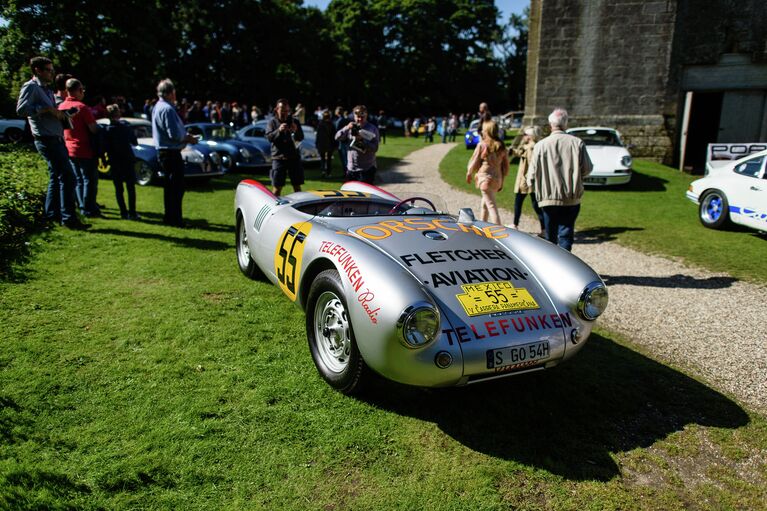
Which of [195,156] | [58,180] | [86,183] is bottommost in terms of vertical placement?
[86,183]

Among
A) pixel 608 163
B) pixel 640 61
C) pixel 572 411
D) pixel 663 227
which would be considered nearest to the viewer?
pixel 572 411

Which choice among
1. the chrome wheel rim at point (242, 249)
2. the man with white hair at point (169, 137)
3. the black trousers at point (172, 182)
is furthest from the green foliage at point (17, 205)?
the chrome wheel rim at point (242, 249)

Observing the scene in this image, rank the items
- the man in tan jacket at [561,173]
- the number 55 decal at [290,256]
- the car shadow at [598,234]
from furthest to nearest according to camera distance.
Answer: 1. the car shadow at [598,234]
2. the man in tan jacket at [561,173]
3. the number 55 decal at [290,256]

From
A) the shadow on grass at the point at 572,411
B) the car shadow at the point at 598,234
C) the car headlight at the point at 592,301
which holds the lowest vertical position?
the shadow on grass at the point at 572,411

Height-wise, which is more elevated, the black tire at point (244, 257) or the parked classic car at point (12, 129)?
the parked classic car at point (12, 129)

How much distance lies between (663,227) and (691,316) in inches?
180

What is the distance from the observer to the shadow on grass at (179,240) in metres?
6.80

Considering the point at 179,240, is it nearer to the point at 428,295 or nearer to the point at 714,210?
the point at 428,295

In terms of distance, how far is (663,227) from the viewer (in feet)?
30.1

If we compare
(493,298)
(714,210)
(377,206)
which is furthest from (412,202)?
(714,210)

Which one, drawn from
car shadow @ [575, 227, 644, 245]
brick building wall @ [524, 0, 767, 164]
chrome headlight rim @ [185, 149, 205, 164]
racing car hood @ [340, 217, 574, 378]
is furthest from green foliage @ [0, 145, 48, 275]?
brick building wall @ [524, 0, 767, 164]

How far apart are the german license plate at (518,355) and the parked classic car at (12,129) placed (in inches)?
855

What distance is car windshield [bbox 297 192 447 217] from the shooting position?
463 cm

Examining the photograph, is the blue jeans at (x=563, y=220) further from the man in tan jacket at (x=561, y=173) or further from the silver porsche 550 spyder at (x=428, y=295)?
the silver porsche 550 spyder at (x=428, y=295)
